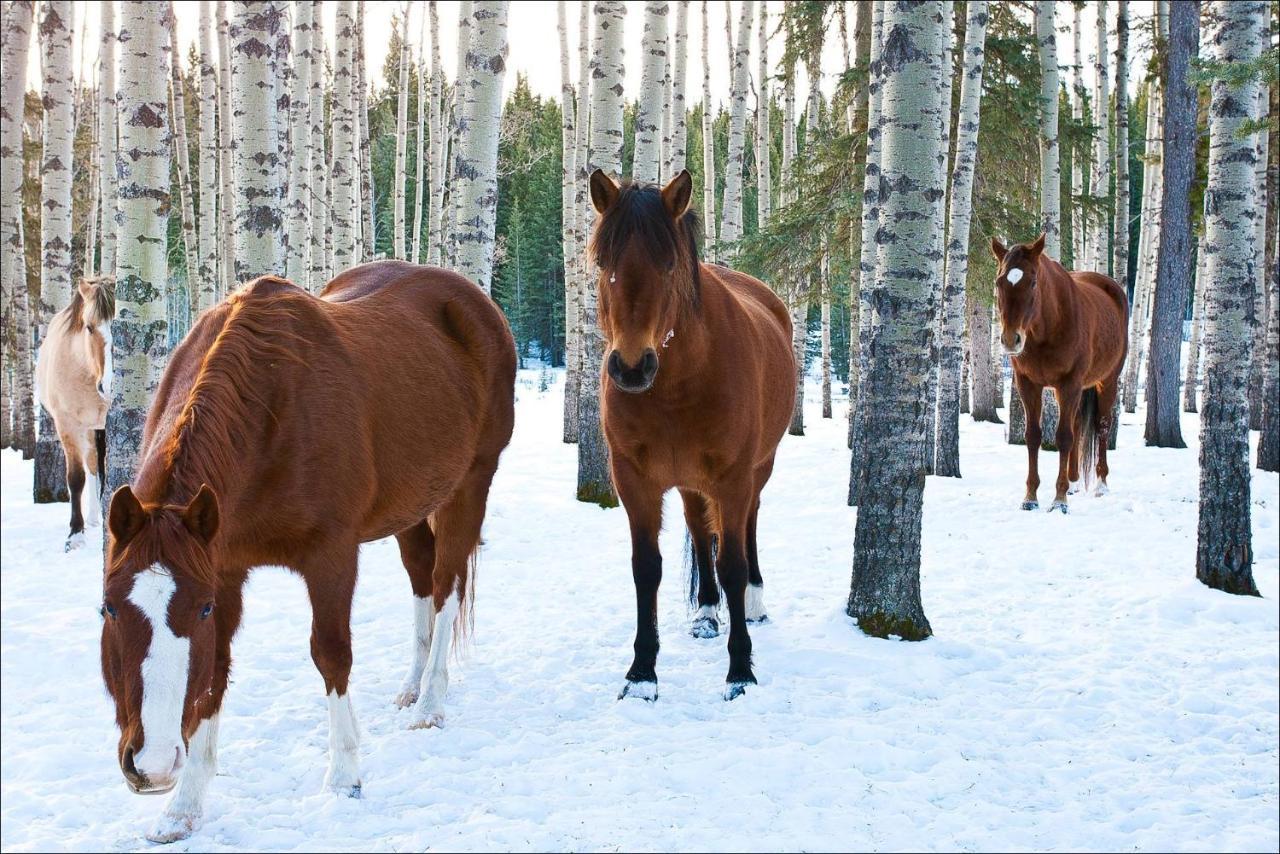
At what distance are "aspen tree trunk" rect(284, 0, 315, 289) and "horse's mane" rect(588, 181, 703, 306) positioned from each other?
30.1 ft

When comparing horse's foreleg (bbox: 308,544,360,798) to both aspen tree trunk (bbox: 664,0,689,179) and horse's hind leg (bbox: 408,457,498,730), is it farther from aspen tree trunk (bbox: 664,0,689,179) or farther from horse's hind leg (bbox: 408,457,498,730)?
aspen tree trunk (bbox: 664,0,689,179)

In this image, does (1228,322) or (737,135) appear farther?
(737,135)

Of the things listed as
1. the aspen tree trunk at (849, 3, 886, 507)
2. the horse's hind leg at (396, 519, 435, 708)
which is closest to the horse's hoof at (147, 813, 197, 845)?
the horse's hind leg at (396, 519, 435, 708)

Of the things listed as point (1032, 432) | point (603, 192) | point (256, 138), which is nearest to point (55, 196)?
point (256, 138)

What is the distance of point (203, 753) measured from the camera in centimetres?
Result: 311

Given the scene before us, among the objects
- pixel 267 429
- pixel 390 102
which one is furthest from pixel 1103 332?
pixel 390 102

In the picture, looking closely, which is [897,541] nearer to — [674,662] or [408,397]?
[674,662]

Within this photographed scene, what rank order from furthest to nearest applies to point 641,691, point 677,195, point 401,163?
1. point 401,163
2. point 641,691
3. point 677,195

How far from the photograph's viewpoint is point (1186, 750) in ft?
12.4

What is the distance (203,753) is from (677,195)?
3.06 meters

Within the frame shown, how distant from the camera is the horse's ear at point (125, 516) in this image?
2.38 m

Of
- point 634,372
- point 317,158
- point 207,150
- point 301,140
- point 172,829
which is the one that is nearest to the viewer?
point 172,829

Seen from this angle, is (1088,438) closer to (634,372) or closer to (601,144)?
(601,144)

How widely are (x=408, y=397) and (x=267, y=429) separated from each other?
0.90m
